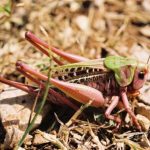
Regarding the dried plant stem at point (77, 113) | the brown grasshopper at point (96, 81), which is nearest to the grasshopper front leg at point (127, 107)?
the brown grasshopper at point (96, 81)

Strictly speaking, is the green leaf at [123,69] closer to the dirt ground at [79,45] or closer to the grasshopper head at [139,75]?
the grasshopper head at [139,75]

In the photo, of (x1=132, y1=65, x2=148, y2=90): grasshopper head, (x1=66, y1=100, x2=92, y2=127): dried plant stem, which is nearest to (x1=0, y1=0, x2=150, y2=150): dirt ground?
(x1=66, y1=100, x2=92, y2=127): dried plant stem

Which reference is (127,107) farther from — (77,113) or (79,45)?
(79,45)

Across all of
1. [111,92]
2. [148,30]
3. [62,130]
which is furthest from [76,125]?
[148,30]

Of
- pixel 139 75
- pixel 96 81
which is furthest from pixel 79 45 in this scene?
pixel 139 75

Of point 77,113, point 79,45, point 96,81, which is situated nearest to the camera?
point 77,113

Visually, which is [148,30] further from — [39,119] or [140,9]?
[39,119]
